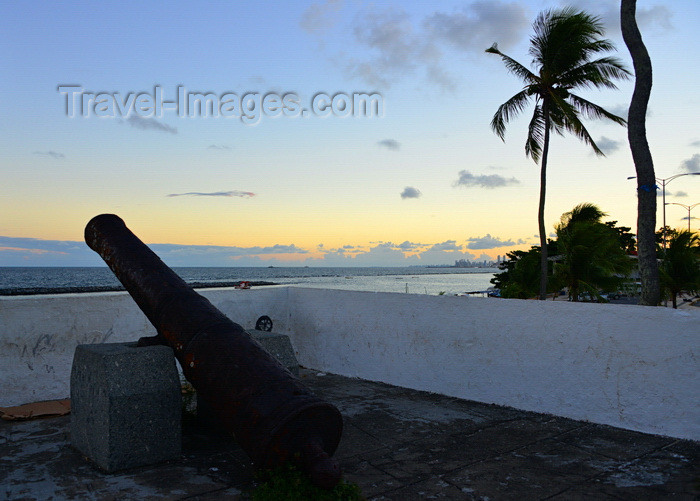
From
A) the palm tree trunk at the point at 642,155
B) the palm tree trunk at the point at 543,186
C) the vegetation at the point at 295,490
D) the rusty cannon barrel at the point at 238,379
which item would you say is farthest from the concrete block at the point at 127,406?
the palm tree trunk at the point at 543,186

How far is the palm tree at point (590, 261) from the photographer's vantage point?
584 inches

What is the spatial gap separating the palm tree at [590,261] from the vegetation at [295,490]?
1285 cm

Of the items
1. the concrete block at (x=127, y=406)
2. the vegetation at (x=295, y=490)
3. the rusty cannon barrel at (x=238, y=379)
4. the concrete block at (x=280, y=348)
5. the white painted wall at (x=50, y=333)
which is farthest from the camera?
the white painted wall at (x=50, y=333)

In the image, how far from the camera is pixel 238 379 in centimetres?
399

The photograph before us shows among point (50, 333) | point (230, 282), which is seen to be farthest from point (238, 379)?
point (230, 282)

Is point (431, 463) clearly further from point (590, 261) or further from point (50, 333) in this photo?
point (590, 261)

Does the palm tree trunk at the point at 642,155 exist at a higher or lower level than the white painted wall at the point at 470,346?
higher

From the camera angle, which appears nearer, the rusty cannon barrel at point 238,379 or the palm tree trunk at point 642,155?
the rusty cannon barrel at point 238,379

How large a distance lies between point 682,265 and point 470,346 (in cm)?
1234


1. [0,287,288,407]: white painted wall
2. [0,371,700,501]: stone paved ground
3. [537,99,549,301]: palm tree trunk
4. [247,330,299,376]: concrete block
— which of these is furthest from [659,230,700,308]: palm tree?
[0,287,288,407]: white painted wall

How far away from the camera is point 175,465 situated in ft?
14.6

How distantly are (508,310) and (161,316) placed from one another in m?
3.82

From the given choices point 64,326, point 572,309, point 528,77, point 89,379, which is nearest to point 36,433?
point 89,379

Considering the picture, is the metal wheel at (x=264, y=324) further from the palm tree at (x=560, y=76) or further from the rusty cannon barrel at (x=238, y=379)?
the palm tree at (x=560, y=76)
